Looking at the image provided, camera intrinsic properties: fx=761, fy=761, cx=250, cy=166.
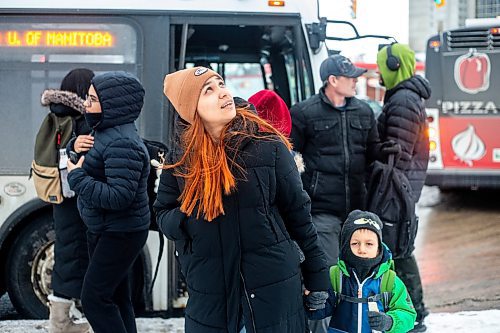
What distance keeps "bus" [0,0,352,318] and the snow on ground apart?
0.40ft

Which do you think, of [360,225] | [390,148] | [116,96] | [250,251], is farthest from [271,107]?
[390,148]

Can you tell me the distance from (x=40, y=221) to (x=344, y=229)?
8.59 feet

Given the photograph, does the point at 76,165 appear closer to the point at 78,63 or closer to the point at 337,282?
the point at 78,63

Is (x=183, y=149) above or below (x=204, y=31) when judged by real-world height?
below

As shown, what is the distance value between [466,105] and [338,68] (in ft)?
22.3

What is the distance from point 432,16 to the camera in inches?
1383

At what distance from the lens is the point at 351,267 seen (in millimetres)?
3736

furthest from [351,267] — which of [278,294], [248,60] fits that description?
[248,60]

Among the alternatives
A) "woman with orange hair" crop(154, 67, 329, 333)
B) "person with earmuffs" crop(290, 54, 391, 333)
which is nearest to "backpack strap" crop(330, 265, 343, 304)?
"woman with orange hair" crop(154, 67, 329, 333)

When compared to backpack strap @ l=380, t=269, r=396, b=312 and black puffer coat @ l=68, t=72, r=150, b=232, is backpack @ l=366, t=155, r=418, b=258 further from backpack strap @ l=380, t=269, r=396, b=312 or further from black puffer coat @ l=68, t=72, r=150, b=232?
black puffer coat @ l=68, t=72, r=150, b=232

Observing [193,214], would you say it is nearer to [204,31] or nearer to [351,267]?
[351,267]

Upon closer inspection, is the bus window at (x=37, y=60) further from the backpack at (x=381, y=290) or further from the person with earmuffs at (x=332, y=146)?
the backpack at (x=381, y=290)

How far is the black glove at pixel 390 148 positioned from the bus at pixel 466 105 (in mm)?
6504

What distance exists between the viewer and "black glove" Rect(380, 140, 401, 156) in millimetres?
4844
